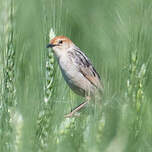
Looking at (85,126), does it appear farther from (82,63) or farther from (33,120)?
(82,63)

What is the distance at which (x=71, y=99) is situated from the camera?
281cm

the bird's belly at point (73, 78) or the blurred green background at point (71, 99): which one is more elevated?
the blurred green background at point (71, 99)

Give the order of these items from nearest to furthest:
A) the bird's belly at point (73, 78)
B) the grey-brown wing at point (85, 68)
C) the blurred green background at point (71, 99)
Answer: the blurred green background at point (71, 99) → the bird's belly at point (73, 78) → the grey-brown wing at point (85, 68)

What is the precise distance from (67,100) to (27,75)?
0.27m

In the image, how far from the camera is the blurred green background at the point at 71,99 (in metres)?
2.07

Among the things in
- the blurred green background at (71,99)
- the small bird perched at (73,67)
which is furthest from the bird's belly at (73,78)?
the blurred green background at (71,99)

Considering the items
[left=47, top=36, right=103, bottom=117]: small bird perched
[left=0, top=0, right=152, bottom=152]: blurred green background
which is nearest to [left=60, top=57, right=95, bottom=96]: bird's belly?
[left=47, top=36, right=103, bottom=117]: small bird perched

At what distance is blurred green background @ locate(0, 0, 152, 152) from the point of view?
2.07m

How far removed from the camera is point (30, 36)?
485 centimetres

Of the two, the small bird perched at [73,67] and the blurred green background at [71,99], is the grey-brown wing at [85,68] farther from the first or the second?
the blurred green background at [71,99]

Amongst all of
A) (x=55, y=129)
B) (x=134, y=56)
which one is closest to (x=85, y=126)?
(x=55, y=129)

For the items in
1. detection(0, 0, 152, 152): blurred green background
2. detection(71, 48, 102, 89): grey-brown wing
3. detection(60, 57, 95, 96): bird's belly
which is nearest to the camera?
detection(0, 0, 152, 152): blurred green background

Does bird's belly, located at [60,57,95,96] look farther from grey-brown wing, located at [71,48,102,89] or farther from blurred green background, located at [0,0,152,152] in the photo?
blurred green background, located at [0,0,152,152]

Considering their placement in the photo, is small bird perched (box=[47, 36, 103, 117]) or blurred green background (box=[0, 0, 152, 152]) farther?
small bird perched (box=[47, 36, 103, 117])
